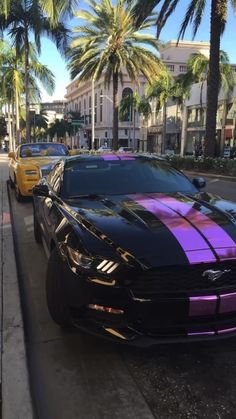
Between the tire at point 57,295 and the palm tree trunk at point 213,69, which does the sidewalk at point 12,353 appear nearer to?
the tire at point 57,295

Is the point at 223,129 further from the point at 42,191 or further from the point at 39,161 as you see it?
the point at 42,191

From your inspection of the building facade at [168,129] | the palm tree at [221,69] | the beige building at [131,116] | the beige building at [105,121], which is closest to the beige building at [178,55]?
the beige building at [131,116]

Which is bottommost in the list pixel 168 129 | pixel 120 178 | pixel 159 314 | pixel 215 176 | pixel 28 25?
pixel 215 176

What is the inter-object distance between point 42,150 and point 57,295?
1025 cm

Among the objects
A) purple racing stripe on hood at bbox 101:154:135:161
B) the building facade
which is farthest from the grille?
Answer: the building facade

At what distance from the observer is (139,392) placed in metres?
3.26

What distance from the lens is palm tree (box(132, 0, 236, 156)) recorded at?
1844 cm

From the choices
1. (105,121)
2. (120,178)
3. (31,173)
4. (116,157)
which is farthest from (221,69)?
(105,121)

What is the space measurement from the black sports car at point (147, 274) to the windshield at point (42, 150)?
956cm

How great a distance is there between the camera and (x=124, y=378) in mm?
3436

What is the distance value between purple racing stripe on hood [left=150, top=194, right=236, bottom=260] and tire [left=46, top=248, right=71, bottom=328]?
1.09 meters

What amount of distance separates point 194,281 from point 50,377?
1.32 meters

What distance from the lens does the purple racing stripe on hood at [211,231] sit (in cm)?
326

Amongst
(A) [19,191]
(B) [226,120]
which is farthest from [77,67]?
(A) [19,191]
